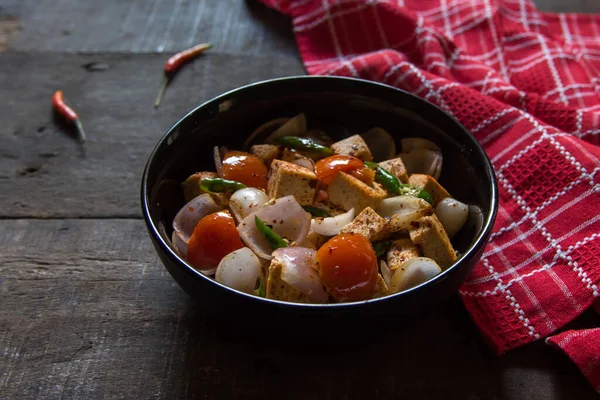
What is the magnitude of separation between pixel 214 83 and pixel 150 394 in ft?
3.74

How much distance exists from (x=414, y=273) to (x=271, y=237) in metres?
0.30

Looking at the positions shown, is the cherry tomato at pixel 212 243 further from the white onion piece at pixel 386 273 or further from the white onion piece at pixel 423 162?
the white onion piece at pixel 423 162

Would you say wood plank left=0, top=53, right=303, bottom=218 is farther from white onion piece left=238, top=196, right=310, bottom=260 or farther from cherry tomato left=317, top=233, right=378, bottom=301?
cherry tomato left=317, top=233, right=378, bottom=301

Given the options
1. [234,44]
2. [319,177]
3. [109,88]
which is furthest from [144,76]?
[319,177]

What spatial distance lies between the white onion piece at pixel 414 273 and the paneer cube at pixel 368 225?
0.33 feet

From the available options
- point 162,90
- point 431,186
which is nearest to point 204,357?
point 431,186

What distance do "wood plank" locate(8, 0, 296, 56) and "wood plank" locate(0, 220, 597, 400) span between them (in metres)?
1.06

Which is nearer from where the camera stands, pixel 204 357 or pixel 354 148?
pixel 204 357

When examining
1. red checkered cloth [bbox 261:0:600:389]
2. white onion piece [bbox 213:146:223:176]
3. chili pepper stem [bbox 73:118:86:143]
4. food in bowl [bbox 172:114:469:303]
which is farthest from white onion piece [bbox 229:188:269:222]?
chili pepper stem [bbox 73:118:86:143]

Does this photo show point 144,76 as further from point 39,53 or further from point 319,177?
point 319,177

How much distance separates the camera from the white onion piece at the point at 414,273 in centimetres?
121

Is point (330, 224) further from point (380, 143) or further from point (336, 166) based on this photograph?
point (380, 143)

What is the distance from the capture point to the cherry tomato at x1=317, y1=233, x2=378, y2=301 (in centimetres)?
117

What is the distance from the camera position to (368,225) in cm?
129
